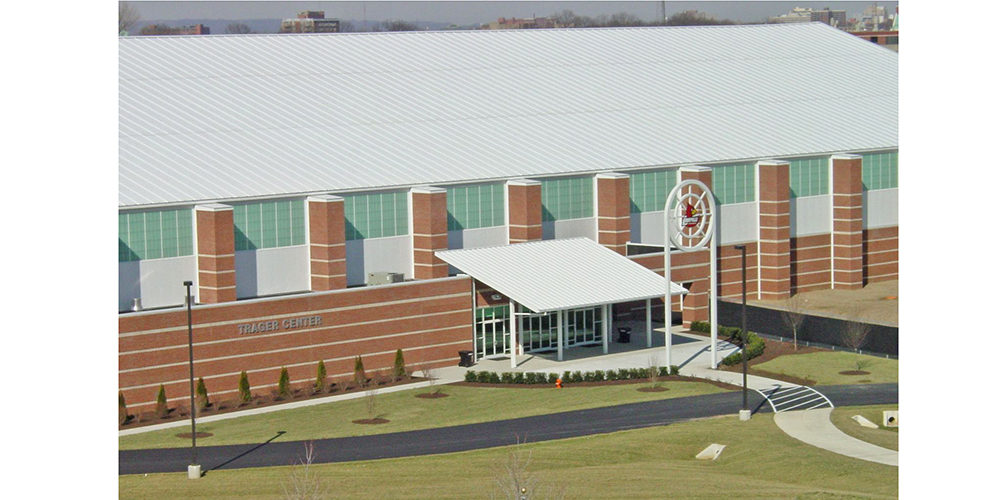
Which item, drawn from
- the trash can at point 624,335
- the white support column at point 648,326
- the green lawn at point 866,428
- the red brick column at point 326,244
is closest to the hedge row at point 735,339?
the white support column at point 648,326

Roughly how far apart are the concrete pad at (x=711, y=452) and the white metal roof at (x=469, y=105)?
27.0 meters

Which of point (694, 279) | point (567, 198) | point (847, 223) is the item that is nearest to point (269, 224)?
point (567, 198)

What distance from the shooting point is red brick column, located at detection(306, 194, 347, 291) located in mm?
68188

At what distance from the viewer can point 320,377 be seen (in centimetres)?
6538

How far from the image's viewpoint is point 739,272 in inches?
3401

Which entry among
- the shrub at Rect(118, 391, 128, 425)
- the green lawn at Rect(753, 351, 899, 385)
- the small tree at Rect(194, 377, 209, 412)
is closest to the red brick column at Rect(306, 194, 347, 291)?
the small tree at Rect(194, 377, 209, 412)

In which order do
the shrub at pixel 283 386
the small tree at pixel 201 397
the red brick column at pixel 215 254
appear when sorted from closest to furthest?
the small tree at pixel 201 397
the shrub at pixel 283 386
the red brick column at pixel 215 254

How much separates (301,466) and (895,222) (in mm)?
55665

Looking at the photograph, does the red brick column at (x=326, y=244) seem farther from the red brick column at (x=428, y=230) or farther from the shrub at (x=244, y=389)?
the shrub at (x=244, y=389)

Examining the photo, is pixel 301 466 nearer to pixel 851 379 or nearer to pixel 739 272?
pixel 851 379

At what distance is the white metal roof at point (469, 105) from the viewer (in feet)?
237

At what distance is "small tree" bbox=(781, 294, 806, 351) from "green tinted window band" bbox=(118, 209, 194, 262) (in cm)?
2930

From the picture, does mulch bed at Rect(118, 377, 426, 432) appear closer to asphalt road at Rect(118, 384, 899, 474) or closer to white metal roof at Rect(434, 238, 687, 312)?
asphalt road at Rect(118, 384, 899, 474)

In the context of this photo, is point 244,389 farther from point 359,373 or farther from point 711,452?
point 711,452
